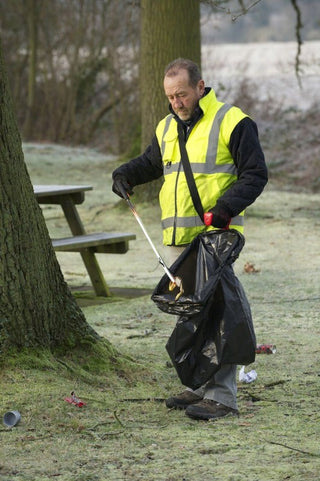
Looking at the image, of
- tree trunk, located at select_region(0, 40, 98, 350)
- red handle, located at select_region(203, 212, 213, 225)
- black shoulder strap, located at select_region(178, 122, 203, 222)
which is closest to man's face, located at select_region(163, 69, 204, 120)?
black shoulder strap, located at select_region(178, 122, 203, 222)

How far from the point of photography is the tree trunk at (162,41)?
1155 cm

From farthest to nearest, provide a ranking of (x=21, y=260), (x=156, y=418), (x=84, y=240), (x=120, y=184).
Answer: (x=84, y=240) → (x=120, y=184) → (x=21, y=260) → (x=156, y=418)

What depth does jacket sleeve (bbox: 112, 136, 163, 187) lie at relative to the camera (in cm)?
484

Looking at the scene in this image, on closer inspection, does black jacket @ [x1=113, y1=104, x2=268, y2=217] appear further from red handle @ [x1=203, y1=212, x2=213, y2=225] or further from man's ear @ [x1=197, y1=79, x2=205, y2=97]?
man's ear @ [x1=197, y1=79, x2=205, y2=97]

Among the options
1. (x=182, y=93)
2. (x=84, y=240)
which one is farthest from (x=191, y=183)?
(x=84, y=240)

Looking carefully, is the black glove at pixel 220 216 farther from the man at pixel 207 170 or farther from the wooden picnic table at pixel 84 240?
the wooden picnic table at pixel 84 240

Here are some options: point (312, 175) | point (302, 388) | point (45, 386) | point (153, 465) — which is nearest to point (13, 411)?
point (45, 386)

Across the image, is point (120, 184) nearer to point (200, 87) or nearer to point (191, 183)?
point (191, 183)

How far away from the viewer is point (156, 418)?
4.46m

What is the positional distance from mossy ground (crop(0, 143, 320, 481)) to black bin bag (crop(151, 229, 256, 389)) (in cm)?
27

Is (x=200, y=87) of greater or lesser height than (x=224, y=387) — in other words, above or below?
above

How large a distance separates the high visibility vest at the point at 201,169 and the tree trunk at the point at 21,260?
0.66 m

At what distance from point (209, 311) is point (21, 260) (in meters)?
0.94

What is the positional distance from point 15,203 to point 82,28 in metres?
19.3
